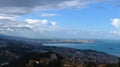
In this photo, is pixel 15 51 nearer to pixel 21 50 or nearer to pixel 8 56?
pixel 21 50

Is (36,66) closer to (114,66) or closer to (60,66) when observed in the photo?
(60,66)

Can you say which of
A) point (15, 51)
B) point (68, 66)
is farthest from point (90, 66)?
point (15, 51)

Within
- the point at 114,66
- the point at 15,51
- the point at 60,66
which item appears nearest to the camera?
the point at 114,66

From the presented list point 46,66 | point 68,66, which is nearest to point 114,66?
point 68,66

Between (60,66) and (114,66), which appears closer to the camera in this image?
(114,66)

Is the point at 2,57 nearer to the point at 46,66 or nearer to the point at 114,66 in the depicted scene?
the point at 46,66

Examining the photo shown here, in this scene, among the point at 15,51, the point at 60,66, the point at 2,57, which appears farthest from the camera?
the point at 15,51

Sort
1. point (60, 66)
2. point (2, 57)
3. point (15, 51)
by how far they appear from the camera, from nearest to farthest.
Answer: point (60, 66), point (2, 57), point (15, 51)

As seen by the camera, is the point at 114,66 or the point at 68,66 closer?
the point at 114,66

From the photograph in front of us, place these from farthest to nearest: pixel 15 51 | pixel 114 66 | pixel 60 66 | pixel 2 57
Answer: pixel 15 51 → pixel 2 57 → pixel 60 66 → pixel 114 66
